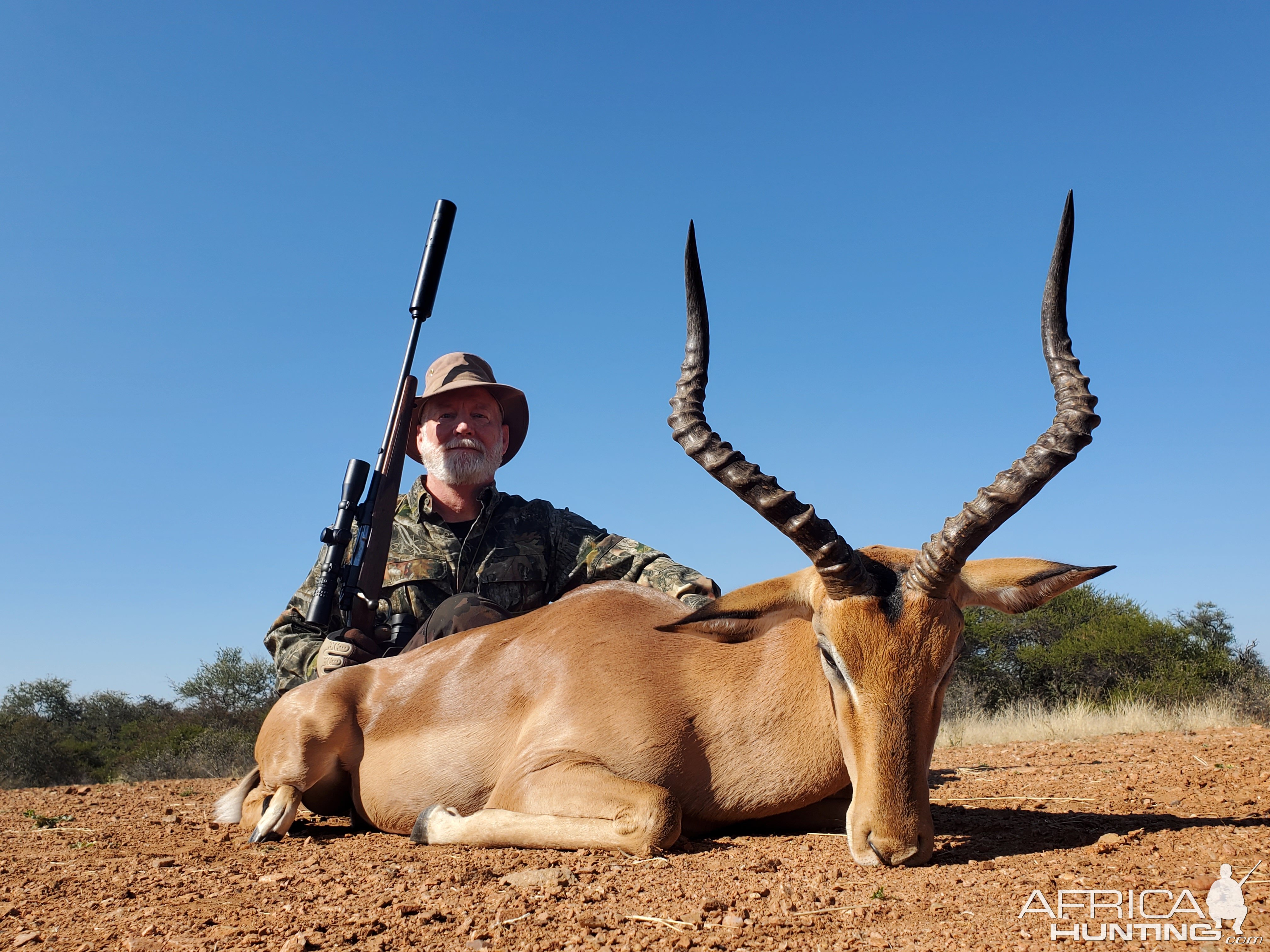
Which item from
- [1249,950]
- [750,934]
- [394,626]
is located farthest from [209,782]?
[1249,950]

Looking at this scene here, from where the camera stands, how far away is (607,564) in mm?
7984

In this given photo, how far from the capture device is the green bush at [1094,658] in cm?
1969

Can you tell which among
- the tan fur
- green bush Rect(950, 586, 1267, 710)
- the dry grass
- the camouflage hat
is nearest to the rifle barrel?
the camouflage hat

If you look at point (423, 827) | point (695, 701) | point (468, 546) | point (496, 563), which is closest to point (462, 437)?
point (468, 546)

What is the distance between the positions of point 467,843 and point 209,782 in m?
6.35

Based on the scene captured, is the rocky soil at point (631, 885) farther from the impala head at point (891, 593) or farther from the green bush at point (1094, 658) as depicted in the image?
the green bush at point (1094, 658)

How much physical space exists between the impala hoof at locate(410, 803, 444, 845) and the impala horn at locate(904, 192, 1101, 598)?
2.52m

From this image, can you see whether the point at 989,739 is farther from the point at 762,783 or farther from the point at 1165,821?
the point at 762,783

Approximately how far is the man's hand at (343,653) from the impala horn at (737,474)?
292cm

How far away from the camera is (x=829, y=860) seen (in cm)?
386

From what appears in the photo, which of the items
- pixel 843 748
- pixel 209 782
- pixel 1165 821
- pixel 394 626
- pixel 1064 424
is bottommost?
pixel 209 782

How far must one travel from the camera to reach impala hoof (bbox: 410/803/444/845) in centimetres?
465

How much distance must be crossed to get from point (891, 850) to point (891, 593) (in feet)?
3.30

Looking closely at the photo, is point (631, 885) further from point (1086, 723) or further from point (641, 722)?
point (1086, 723)
